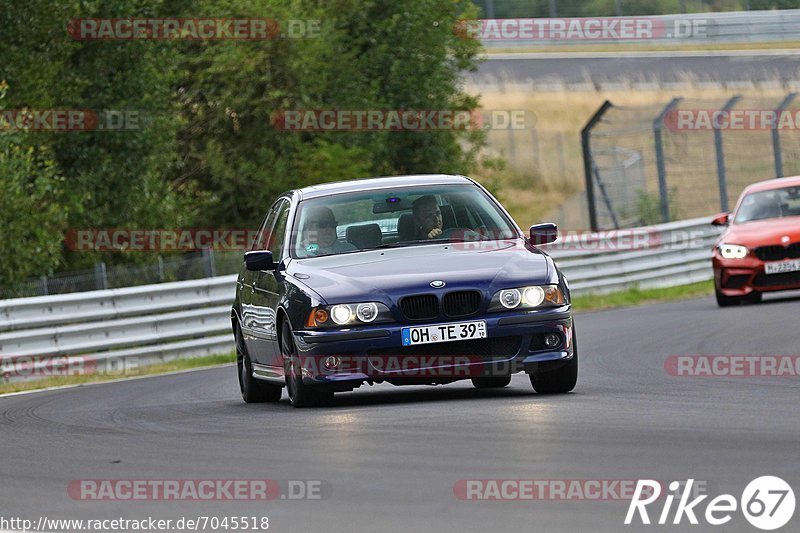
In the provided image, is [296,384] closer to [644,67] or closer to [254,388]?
[254,388]

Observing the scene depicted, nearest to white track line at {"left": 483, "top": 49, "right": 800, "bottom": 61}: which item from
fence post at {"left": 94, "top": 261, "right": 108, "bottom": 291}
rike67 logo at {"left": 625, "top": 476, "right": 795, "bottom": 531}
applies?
fence post at {"left": 94, "top": 261, "right": 108, "bottom": 291}

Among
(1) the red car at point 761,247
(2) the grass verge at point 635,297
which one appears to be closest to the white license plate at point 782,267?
(1) the red car at point 761,247

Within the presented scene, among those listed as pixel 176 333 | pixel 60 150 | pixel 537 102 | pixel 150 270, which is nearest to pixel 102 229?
pixel 60 150

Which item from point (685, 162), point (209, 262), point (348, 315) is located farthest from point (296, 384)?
point (685, 162)

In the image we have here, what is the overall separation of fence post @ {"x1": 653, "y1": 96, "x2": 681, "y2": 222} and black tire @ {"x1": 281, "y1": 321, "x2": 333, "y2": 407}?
18.5m

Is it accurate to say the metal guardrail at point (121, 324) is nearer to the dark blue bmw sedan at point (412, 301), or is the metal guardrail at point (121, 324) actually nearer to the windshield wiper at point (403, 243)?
the dark blue bmw sedan at point (412, 301)

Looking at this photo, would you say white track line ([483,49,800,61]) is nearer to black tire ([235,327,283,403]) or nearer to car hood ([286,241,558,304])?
black tire ([235,327,283,403])

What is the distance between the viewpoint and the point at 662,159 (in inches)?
1155

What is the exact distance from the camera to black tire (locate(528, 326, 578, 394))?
10.8 m

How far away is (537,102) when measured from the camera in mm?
53219

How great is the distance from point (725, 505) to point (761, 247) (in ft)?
46.6

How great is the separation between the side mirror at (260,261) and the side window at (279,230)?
22cm

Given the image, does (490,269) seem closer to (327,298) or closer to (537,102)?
(327,298)

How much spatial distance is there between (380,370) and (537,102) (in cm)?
4342
